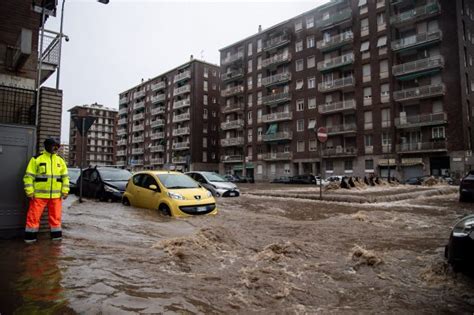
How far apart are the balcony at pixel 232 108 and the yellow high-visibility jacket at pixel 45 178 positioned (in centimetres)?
5234

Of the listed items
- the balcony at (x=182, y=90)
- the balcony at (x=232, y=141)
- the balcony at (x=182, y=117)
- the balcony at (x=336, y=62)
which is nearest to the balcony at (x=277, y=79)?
the balcony at (x=336, y=62)

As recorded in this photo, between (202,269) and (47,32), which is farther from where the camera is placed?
(47,32)

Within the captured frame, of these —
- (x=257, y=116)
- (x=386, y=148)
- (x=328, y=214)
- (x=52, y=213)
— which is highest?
(x=257, y=116)

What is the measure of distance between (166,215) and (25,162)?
3.69 m

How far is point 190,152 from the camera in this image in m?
63.7

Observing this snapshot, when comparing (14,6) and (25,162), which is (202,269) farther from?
(14,6)

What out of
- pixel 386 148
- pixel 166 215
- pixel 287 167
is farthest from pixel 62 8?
pixel 287 167

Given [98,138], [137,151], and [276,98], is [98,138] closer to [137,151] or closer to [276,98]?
[137,151]

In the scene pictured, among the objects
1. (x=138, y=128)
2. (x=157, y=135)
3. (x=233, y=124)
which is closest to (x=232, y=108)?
(x=233, y=124)

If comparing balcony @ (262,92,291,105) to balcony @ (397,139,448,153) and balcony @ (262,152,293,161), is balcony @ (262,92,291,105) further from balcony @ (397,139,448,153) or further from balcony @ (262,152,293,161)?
balcony @ (397,139,448,153)

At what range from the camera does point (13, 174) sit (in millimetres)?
5402

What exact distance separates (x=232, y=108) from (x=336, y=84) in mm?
21387

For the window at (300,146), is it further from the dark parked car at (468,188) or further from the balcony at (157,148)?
the balcony at (157,148)

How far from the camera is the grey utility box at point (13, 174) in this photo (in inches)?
209
